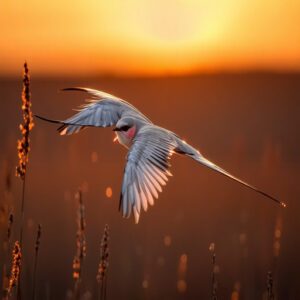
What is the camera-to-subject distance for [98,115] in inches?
231

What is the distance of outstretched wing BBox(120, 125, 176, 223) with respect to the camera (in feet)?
15.4

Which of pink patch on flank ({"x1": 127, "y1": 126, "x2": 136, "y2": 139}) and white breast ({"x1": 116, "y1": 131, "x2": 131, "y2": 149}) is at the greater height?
pink patch on flank ({"x1": 127, "y1": 126, "x2": 136, "y2": 139})

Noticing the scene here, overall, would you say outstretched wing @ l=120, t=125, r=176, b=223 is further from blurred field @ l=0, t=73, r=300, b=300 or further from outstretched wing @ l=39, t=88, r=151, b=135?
blurred field @ l=0, t=73, r=300, b=300

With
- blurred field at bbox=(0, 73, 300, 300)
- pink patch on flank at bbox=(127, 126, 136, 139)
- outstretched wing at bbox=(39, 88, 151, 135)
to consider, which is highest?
outstretched wing at bbox=(39, 88, 151, 135)

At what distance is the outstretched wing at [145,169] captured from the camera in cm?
471

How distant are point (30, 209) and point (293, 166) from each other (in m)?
4.26

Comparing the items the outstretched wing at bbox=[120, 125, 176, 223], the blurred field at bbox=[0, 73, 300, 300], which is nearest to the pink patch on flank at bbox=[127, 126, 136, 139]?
the outstretched wing at bbox=[120, 125, 176, 223]

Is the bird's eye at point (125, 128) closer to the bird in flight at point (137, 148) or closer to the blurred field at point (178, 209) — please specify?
the bird in flight at point (137, 148)

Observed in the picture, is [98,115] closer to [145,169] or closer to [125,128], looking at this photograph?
[125,128]

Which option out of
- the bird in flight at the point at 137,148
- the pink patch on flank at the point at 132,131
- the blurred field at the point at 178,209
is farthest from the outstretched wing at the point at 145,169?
the blurred field at the point at 178,209

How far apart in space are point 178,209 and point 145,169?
193 inches

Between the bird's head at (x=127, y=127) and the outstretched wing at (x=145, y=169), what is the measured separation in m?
0.11

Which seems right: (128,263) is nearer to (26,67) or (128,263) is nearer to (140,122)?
(140,122)

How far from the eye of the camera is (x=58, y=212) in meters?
9.30
